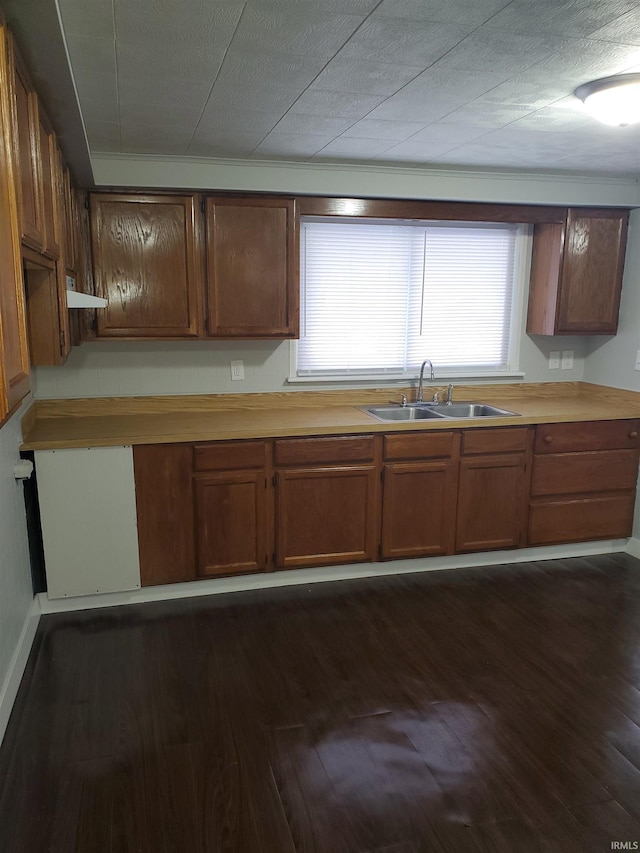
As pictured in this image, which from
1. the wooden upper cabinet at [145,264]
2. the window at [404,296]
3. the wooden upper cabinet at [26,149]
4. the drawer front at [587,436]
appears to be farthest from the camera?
the window at [404,296]

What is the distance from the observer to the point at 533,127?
2668 millimetres

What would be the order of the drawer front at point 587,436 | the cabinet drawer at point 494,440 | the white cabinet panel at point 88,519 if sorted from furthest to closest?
A: the drawer front at point 587,436, the cabinet drawer at point 494,440, the white cabinet panel at point 88,519

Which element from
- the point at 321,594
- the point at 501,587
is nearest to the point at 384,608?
the point at 321,594

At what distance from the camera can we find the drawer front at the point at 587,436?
3.67 meters

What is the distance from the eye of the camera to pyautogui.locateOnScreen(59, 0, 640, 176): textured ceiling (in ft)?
5.42

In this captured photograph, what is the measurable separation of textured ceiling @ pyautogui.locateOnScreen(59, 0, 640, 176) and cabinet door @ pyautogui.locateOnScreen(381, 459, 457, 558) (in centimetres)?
168

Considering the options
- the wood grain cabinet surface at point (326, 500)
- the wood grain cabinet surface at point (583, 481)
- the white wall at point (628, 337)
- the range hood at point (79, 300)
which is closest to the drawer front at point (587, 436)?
the wood grain cabinet surface at point (583, 481)

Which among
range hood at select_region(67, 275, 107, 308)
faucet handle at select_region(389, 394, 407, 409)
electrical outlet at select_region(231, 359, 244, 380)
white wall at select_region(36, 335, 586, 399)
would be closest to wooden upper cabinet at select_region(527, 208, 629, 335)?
faucet handle at select_region(389, 394, 407, 409)

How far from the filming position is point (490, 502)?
3658mm

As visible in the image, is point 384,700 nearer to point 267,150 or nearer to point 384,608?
point 384,608

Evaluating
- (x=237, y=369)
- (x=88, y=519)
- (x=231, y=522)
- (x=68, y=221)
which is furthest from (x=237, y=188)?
(x=88, y=519)

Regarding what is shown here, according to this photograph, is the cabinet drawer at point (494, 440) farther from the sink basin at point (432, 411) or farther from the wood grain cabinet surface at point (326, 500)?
the wood grain cabinet surface at point (326, 500)

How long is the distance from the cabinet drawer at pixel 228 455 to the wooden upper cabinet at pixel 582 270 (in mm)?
2103

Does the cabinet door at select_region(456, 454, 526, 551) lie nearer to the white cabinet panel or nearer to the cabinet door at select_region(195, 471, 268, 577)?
the cabinet door at select_region(195, 471, 268, 577)
